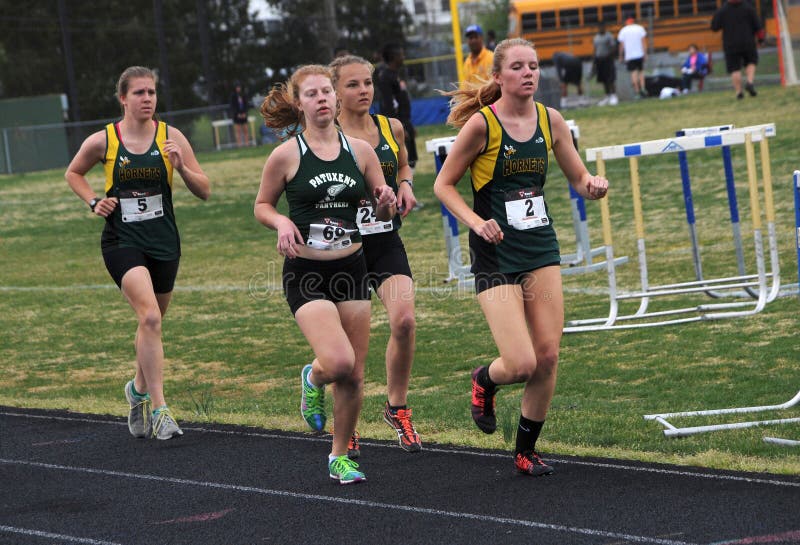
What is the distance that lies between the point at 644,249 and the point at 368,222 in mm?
3842

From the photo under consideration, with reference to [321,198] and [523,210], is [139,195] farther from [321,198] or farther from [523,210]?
[523,210]

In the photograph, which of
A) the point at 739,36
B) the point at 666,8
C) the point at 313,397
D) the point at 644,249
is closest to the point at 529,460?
the point at 313,397

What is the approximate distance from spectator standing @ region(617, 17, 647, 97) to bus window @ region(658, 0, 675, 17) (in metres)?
7.62

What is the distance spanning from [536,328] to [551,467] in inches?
28.0

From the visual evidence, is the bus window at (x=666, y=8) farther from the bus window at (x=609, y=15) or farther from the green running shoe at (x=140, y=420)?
the green running shoe at (x=140, y=420)

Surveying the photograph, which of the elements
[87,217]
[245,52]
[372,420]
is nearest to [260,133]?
[87,217]

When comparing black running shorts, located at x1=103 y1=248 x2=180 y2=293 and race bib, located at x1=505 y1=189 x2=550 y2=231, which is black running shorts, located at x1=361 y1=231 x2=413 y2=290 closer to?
race bib, located at x1=505 y1=189 x2=550 y2=231

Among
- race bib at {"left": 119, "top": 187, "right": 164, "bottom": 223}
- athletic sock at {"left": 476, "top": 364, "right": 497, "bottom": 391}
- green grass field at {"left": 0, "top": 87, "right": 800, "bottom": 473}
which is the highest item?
race bib at {"left": 119, "top": 187, "right": 164, "bottom": 223}

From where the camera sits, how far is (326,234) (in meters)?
5.86

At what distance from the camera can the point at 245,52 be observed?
5541cm

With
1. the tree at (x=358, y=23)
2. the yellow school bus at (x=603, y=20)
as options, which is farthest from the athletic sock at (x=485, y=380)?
the tree at (x=358, y=23)

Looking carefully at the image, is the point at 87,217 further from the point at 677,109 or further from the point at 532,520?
the point at 532,520

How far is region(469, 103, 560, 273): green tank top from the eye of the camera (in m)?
5.79

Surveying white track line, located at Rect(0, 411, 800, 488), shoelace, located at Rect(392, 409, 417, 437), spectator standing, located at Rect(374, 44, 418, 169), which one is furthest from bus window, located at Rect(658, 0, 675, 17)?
shoelace, located at Rect(392, 409, 417, 437)
